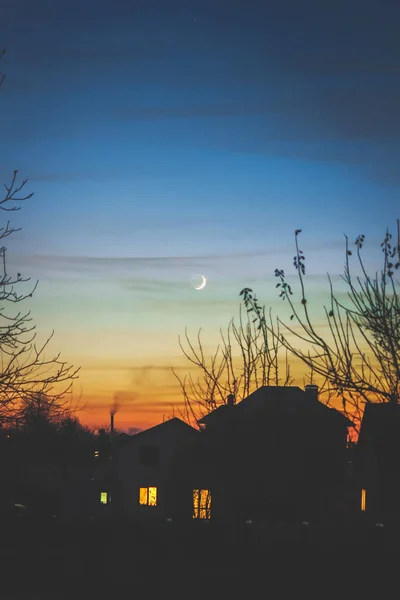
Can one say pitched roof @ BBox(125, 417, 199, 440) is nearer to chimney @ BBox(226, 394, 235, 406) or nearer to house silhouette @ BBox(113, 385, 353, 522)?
house silhouette @ BBox(113, 385, 353, 522)

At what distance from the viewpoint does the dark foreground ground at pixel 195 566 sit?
41.6 ft

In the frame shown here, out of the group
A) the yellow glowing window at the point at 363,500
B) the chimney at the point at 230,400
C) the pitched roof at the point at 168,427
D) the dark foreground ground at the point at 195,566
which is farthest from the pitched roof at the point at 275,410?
the pitched roof at the point at 168,427

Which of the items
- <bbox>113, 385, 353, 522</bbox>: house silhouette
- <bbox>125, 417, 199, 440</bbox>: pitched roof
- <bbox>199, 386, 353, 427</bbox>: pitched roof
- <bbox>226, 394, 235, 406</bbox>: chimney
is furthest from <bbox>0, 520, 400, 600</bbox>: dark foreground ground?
<bbox>125, 417, 199, 440</bbox>: pitched roof

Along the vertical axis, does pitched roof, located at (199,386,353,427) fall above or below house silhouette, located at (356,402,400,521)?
above

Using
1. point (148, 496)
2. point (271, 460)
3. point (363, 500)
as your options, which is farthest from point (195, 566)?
point (148, 496)

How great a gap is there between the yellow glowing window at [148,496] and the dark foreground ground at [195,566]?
41227 mm

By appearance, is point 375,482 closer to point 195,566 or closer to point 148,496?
point 148,496

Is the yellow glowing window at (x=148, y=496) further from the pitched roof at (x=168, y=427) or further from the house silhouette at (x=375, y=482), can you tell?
the house silhouette at (x=375, y=482)

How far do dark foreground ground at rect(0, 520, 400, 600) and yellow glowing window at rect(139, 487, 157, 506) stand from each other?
41227 mm

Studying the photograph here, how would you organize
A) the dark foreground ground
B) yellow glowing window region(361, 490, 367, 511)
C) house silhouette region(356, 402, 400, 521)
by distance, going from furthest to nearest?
1. yellow glowing window region(361, 490, 367, 511)
2. house silhouette region(356, 402, 400, 521)
3. the dark foreground ground

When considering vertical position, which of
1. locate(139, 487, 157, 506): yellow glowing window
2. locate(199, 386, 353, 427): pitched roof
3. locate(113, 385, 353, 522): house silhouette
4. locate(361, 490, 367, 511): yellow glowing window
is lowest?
locate(139, 487, 157, 506): yellow glowing window

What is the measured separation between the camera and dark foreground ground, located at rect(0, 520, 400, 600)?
41.6 feet

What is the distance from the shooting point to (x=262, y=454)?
2667 cm

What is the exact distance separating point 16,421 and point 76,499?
155ft
